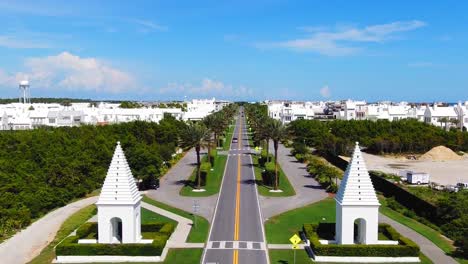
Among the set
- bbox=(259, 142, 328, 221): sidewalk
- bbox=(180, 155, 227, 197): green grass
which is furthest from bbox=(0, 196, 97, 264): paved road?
bbox=(259, 142, 328, 221): sidewalk

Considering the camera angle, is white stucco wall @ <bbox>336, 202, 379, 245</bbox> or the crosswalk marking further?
the crosswalk marking

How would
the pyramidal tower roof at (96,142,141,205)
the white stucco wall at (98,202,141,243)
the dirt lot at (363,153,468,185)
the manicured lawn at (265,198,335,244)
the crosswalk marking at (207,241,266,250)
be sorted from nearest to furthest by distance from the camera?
the white stucco wall at (98,202,141,243) → the pyramidal tower roof at (96,142,141,205) → the crosswalk marking at (207,241,266,250) → the manicured lawn at (265,198,335,244) → the dirt lot at (363,153,468,185)

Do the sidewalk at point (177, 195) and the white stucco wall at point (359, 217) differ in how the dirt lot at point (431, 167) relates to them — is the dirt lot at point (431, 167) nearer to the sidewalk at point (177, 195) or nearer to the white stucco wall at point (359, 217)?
the sidewalk at point (177, 195)

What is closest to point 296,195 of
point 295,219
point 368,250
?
point 295,219

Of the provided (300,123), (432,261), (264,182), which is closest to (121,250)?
(432,261)

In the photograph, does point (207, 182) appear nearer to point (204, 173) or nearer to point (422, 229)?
point (204, 173)

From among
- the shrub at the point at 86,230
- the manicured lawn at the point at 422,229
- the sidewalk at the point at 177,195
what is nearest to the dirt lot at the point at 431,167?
the manicured lawn at the point at 422,229

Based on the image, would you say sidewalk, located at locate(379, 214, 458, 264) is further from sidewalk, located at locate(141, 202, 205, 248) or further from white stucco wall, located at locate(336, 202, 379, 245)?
sidewalk, located at locate(141, 202, 205, 248)
